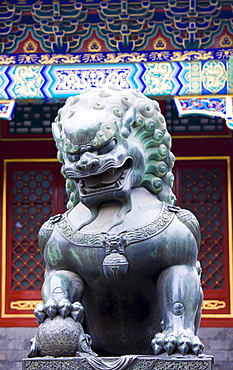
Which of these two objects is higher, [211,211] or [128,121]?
[211,211]

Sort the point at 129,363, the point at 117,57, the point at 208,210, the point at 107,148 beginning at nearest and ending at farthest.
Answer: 1. the point at 129,363
2. the point at 107,148
3. the point at 117,57
4. the point at 208,210

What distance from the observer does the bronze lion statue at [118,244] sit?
15.3ft

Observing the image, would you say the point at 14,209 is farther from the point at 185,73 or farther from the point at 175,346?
the point at 175,346

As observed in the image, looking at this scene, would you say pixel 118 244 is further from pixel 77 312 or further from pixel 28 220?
pixel 28 220

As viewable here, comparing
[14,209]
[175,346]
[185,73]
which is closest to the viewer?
[175,346]

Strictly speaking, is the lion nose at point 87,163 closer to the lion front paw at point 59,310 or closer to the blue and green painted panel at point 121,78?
the lion front paw at point 59,310

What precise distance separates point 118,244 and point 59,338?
479 mm

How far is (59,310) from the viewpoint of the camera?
4629mm

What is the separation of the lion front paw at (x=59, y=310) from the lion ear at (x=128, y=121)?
809 millimetres

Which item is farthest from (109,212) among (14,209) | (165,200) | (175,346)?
(14,209)

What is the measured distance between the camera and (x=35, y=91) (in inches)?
453

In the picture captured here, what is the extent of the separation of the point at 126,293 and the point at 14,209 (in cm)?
825

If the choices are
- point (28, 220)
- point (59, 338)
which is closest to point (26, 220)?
point (28, 220)

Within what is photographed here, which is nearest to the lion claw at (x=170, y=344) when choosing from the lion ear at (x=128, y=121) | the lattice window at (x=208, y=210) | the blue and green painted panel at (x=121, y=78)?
the lion ear at (x=128, y=121)
